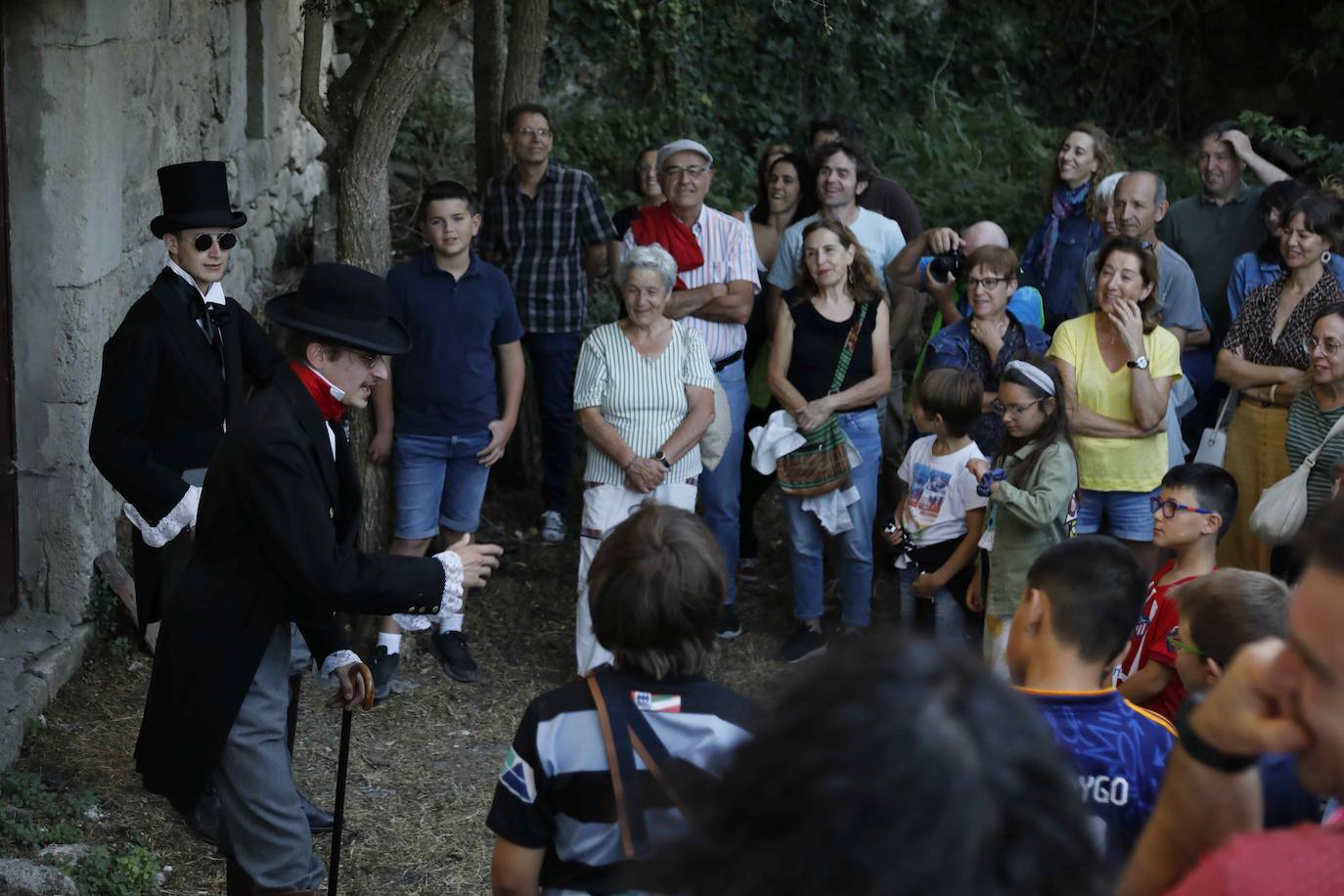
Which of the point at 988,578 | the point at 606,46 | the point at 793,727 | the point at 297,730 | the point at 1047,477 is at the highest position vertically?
the point at 606,46

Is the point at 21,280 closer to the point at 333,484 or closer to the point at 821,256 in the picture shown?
the point at 333,484

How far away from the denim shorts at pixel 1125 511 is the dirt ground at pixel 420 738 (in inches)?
51.3

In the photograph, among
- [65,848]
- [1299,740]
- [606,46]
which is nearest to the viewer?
[1299,740]

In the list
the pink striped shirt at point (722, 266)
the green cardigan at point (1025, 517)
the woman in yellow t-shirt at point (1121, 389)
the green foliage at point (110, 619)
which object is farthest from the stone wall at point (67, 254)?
the woman in yellow t-shirt at point (1121, 389)

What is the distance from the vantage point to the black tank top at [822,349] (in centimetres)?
571

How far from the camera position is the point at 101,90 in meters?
5.02

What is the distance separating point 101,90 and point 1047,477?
3.55 metres

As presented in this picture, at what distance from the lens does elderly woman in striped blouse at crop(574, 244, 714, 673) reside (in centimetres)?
550

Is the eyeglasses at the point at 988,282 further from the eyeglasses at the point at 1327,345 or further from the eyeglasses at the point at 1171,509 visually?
the eyeglasses at the point at 1171,509

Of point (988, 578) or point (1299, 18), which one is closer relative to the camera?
point (988, 578)

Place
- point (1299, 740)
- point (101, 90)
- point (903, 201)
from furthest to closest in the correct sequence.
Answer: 1. point (903, 201)
2. point (101, 90)
3. point (1299, 740)

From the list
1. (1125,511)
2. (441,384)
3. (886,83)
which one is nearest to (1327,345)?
(1125,511)

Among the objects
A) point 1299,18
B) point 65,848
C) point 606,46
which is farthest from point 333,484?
point 1299,18

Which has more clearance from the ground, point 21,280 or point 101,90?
point 101,90
